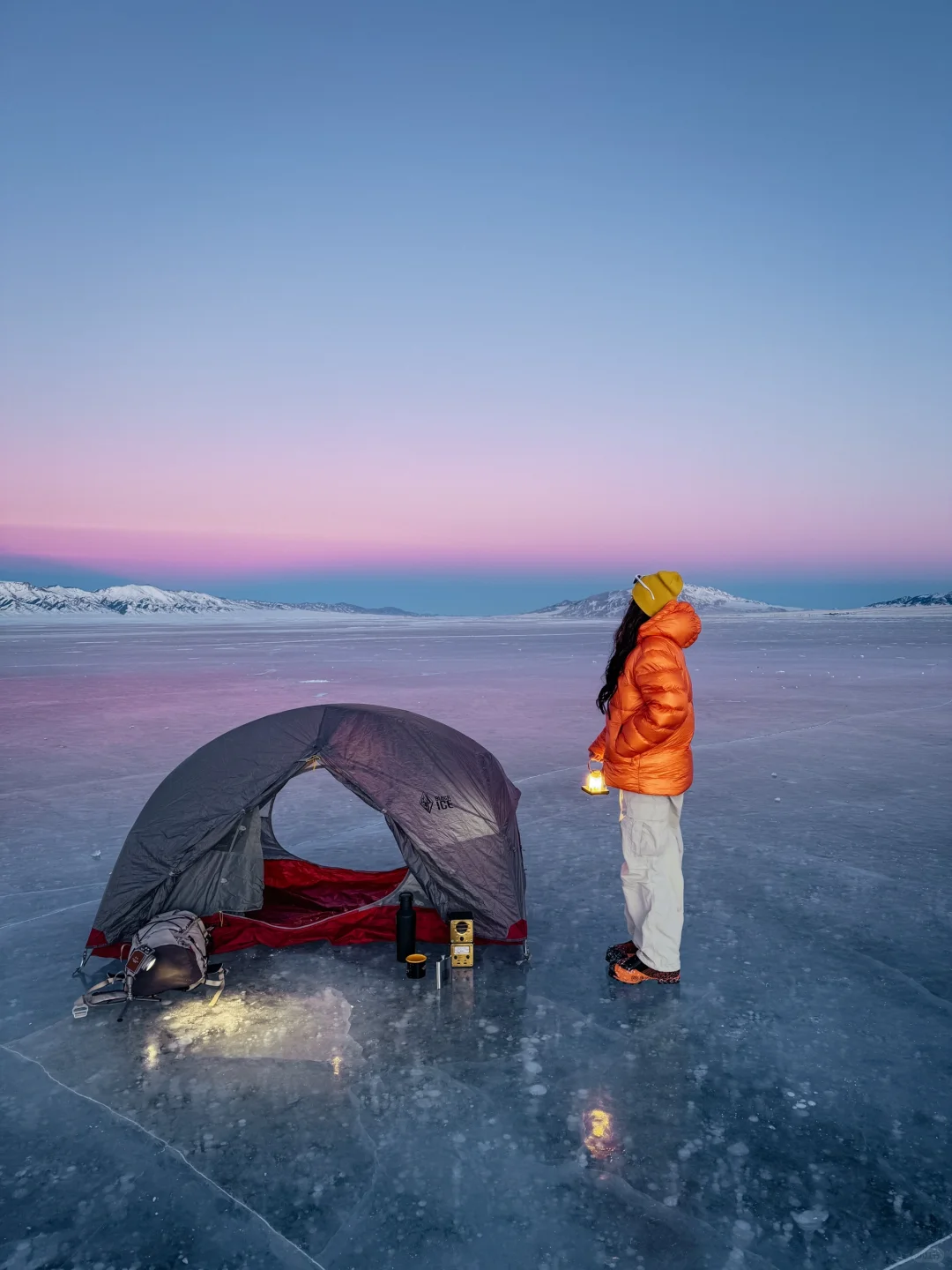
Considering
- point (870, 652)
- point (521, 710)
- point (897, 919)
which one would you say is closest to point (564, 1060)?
point (897, 919)

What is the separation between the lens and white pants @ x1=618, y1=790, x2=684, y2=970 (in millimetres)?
5477

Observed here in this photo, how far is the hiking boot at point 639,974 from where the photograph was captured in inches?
218

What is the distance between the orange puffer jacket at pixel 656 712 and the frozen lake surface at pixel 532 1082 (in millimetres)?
1468

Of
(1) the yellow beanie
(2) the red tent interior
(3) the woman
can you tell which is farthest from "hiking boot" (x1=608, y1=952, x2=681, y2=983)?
(1) the yellow beanie

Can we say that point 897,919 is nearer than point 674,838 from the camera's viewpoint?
No

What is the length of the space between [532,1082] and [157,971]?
2.58m

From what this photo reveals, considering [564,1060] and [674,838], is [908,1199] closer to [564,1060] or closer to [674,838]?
[564,1060]

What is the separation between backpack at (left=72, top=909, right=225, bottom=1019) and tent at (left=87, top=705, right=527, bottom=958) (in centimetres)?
43

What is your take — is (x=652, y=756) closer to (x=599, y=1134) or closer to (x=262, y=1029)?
(x=599, y=1134)

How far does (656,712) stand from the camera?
5293 mm

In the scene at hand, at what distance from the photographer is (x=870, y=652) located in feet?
129

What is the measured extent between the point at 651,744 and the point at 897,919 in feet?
9.80

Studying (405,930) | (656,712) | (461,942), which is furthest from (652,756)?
(405,930)

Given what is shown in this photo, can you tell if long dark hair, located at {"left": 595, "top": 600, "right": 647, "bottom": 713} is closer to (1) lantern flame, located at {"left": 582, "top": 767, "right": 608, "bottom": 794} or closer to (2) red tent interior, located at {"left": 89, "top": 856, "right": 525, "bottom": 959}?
(1) lantern flame, located at {"left": 582, "top": 767, "right": 608, "bottom": 794}
